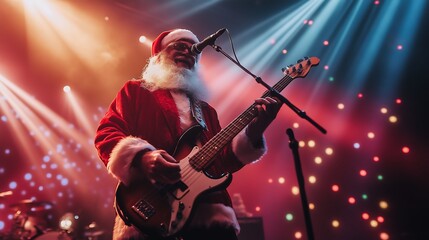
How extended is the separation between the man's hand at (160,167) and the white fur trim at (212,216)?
0.21m

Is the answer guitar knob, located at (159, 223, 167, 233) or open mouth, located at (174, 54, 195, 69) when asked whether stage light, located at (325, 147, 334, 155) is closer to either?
open mouth, located at (174, 54, 195, 69)

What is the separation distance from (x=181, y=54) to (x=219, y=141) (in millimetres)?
957

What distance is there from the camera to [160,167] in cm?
152

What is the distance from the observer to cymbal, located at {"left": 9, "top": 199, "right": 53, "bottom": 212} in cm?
576

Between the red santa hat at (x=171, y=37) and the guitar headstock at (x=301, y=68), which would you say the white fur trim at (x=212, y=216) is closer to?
the guitar headstock at (x=301, y=68)

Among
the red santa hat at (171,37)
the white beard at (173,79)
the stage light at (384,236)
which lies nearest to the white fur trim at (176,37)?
the red santa hat at (171,37)

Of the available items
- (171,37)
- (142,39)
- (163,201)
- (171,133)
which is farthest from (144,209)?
(142,39)

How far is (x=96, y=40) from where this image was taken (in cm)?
679

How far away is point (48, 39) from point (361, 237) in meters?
7.28

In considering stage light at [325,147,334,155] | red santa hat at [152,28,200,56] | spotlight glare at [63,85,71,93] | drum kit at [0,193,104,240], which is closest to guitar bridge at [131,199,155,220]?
red santa hat at [152,28,200,56]

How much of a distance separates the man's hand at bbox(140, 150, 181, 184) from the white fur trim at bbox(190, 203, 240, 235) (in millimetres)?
207

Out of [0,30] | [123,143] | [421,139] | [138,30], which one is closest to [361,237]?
[421,139]

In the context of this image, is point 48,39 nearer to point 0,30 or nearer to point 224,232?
point 0,30

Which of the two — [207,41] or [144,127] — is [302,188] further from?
[207,41]
